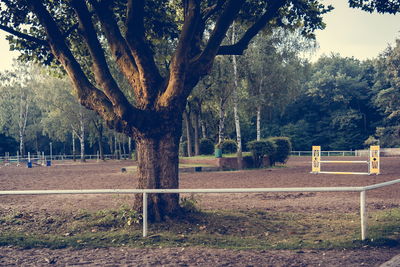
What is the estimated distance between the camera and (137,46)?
25.0ft

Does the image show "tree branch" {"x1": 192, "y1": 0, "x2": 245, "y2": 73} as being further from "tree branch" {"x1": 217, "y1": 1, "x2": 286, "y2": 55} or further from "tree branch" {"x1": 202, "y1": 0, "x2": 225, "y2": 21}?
"tree branch" {"x1": 202, "y1": 0, "x2": 225, "y2": 21}

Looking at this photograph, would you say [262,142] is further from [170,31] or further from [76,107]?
[76,107]

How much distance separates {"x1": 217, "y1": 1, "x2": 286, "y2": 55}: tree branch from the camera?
25.6 feet

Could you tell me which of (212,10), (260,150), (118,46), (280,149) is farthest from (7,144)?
(212,10)

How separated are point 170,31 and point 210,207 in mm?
5003

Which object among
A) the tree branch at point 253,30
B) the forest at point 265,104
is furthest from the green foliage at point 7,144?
the tree branch at point 253,30

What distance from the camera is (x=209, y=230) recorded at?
7023mm

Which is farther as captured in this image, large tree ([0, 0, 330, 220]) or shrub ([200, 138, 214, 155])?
shrub ([200, 138, 214, 155])

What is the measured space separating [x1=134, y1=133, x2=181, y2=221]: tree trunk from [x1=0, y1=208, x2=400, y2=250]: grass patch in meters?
0.31

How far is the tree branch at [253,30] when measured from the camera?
7.81 meters

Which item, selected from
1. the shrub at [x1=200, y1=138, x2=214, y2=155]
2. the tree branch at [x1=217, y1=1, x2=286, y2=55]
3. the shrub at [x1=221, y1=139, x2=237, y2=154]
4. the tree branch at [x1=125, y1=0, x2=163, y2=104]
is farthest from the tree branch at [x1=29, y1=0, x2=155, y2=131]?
the shrub at [x1=200, y1=138, x2=214, y2=155]

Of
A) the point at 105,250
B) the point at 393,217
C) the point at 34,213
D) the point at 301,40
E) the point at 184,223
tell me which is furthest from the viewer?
the point at 301,40

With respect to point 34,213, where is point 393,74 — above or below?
above

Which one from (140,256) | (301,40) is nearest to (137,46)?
(140,256)
